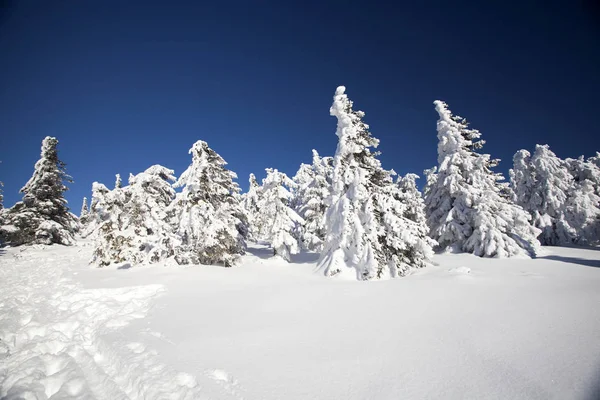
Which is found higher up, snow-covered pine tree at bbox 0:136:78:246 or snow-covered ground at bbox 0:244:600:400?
snow-covered pine tree at bbox 0:136:78:246

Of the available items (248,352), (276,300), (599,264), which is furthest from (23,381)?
(599,264)

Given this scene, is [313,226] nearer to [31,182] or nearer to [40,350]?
[40,350]

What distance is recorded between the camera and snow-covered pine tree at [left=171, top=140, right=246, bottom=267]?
17.8 metres

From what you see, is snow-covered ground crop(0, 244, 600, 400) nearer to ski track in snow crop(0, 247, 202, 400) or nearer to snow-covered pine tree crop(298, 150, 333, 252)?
ski track in snow crop(0, 247, 202, 400)

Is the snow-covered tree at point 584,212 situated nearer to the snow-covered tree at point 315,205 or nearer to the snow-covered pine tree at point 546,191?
the snow-covered pine tree at point 546,191

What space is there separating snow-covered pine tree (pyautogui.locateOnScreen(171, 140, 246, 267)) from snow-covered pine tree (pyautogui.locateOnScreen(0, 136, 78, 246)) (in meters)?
17.0

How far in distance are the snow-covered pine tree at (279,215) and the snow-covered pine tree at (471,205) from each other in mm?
12338

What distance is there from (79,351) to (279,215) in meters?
17.4

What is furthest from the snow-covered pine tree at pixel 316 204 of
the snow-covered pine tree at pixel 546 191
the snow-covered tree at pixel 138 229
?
the snow-covered pine tree at pixel 546 191

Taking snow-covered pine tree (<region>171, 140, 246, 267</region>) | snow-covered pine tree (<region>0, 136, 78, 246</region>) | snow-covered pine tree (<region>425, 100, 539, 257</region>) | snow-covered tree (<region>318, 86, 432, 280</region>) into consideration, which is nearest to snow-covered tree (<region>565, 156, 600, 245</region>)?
snow-covered pine tree (<region>425, 100, 539, 257</region>)

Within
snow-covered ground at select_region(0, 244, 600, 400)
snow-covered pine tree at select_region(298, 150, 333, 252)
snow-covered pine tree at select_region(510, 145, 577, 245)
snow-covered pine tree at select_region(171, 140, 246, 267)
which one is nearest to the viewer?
snow-covered ground at select_region(0, 244, 600, 400)

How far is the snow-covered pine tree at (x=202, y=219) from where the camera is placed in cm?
1784

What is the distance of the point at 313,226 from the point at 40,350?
75.9ft

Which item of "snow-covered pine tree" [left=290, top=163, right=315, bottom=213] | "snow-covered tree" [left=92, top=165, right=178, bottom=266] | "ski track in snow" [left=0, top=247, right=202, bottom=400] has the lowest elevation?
"ski track in snow" [left=0, top=247, right=202, bottom=400]
